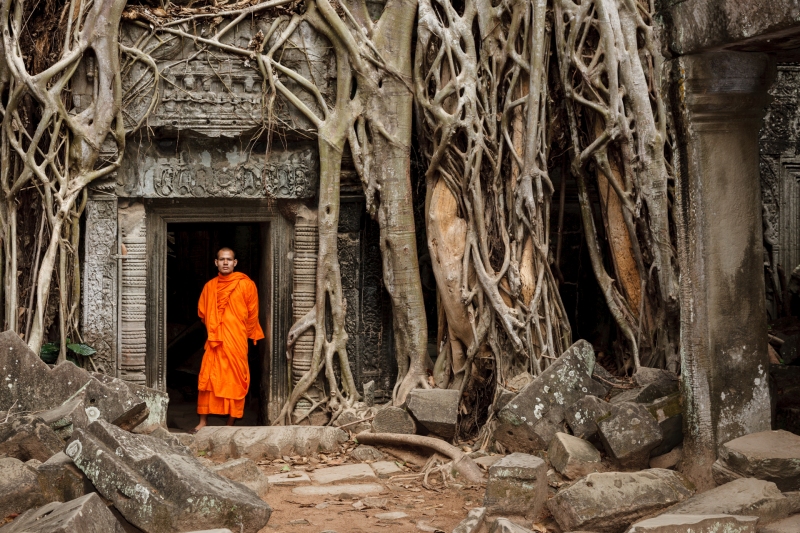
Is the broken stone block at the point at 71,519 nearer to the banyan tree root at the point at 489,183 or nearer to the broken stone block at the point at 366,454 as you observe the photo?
the broken stone block at the point at 366,454

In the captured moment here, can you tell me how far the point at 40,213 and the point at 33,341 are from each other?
935mm

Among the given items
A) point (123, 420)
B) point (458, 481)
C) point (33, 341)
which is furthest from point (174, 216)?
point (458, 481)

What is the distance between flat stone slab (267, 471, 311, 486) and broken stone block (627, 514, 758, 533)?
2589 mm

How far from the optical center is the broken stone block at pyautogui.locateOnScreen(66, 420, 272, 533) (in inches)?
173

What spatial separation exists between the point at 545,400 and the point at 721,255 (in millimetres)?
1658

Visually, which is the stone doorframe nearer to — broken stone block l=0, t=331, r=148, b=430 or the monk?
the monk

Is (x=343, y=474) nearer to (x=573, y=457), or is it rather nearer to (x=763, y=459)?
(x=573, y=457)

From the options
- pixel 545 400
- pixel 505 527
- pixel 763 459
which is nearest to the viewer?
pixel 505 527

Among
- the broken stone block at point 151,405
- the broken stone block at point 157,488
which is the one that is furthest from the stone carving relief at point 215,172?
the broken stone block at point 157,488

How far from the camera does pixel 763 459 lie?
438cm

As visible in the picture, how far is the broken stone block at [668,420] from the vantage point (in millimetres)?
5125

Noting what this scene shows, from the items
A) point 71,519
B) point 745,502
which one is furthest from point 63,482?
point 745,502

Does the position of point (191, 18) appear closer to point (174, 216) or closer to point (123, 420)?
point (174, 216)

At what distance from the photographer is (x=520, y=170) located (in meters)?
6.85
